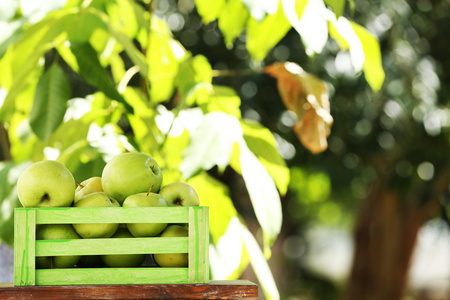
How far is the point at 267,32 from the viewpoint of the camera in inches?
71.5

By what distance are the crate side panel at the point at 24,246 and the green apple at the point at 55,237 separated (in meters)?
0.03

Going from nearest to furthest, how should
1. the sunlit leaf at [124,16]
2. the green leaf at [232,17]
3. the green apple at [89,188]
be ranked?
the green apple at [89,188] < the sunlit leaf at [124,16] < the green leaf at [232,17]

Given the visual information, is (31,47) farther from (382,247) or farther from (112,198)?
(382,247)

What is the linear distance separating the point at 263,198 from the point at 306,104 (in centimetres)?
50

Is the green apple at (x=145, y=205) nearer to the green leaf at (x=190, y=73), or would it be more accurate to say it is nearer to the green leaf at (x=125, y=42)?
the green leaf at (x=125, y=42)

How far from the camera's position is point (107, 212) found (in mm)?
972

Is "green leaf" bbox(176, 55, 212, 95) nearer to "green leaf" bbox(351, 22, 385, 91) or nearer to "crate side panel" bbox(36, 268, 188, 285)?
"green leaf" bbox(351, 22, 385, 91)

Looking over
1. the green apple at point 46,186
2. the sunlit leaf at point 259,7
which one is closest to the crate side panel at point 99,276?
the green apple at point 46,186

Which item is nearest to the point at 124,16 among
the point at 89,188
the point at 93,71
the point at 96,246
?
the point at 93,71

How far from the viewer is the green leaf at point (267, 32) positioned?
5.88 feet

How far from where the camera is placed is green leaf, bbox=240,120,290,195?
1646 millimetres

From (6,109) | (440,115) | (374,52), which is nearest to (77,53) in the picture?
(6,109)

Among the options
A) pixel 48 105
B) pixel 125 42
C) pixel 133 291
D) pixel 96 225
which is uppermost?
pixel 125 42

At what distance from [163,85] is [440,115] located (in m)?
2.96
